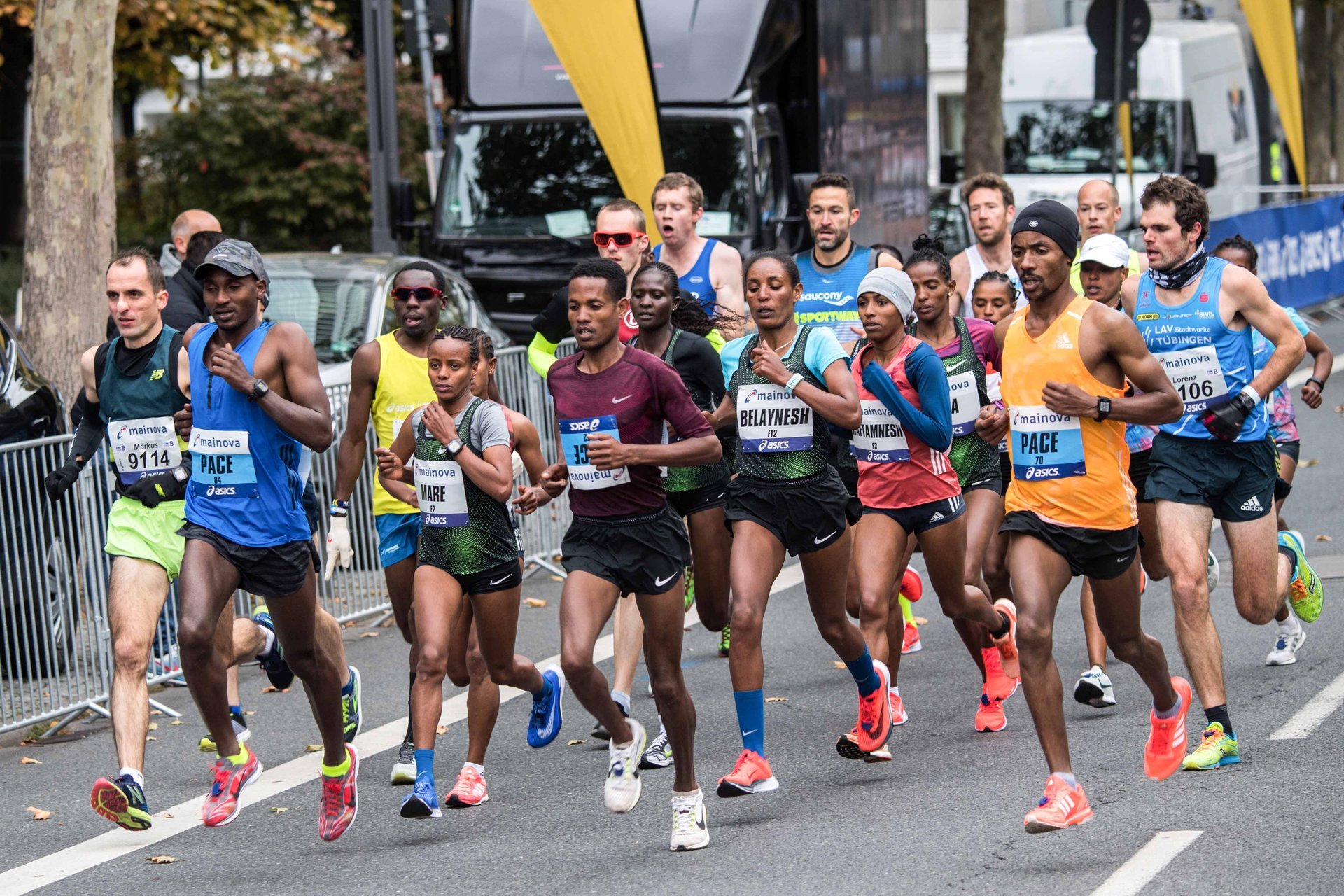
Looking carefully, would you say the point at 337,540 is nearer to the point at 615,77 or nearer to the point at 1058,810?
the point at 1058,810

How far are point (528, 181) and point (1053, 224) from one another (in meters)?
9.72

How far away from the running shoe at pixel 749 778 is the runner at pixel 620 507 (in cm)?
17

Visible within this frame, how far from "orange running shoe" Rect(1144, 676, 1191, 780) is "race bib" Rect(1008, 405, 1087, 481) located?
2.94 ft

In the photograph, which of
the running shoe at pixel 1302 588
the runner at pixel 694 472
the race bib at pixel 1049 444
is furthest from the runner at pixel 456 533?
the running shoe at pixel 1302 588

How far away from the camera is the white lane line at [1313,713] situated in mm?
7352

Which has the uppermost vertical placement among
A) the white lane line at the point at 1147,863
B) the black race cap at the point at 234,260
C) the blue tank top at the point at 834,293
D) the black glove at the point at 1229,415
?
the black race cap at the point at 234,260

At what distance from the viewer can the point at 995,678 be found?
7.88 meters

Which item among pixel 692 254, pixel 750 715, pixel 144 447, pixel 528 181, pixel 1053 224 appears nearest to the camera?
pixel 1053 224

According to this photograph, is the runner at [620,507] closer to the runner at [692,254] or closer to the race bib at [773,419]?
the race bib at [773,419]

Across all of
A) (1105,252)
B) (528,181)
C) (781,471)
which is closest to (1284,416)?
(1105,252)

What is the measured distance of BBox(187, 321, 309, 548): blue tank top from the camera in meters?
6.52

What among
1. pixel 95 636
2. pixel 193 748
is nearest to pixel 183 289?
pixel 95 636

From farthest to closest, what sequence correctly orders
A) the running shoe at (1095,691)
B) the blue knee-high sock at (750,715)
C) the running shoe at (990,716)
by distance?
the running shoe at (1095,691), the running shoe at (990,716), the blue knee-high sock at (750,715)

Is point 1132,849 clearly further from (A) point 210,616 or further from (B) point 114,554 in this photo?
(B) point 114,554
